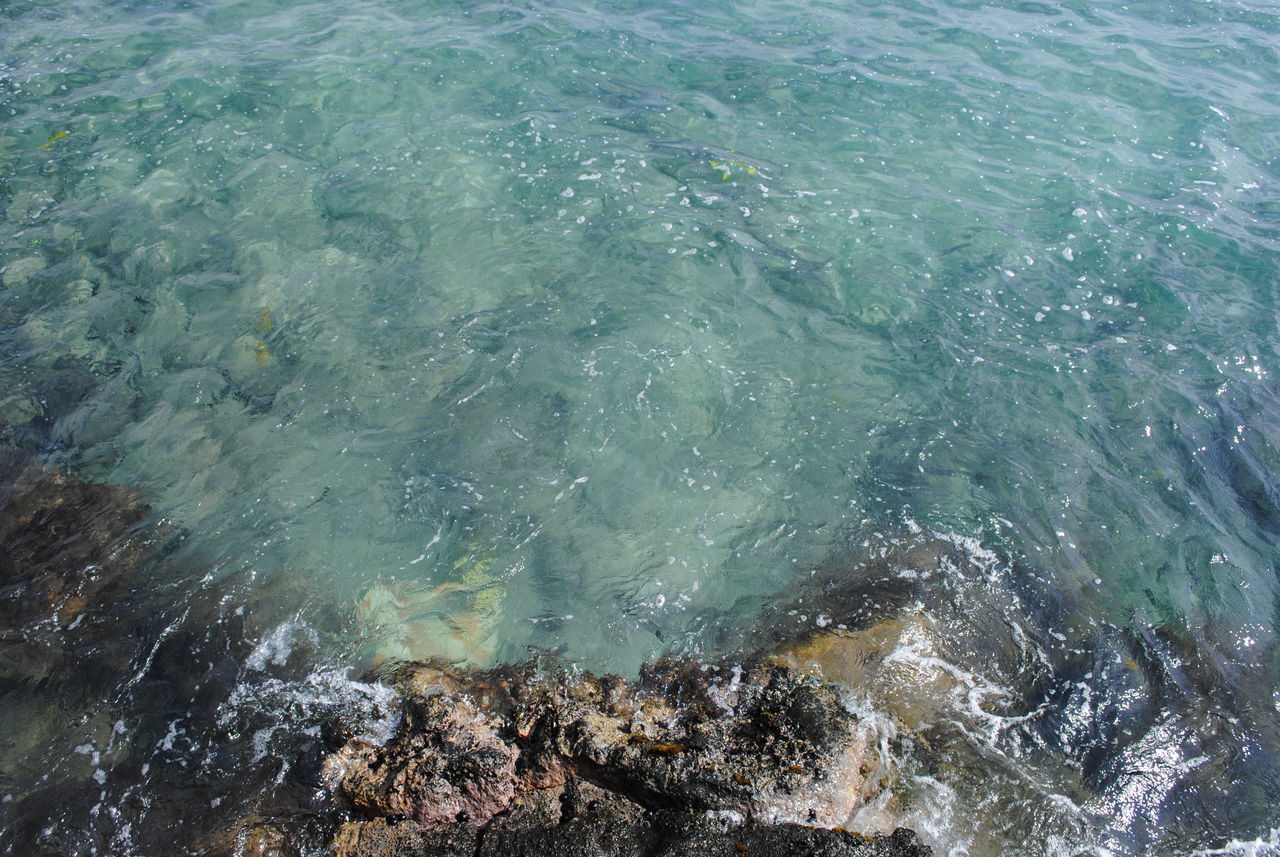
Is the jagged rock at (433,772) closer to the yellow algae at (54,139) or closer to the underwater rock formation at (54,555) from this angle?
the underwater rock formation at (54,555)

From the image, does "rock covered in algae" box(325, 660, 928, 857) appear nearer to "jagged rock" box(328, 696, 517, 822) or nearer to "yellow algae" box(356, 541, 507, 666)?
Answer: "jagged rock" box(328, 696, 517, 822)

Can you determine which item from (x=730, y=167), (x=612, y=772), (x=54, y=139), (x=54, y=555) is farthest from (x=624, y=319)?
(x=54, y=139)

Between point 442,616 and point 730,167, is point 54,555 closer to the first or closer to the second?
point 442,616

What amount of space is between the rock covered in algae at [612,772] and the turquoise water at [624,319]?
0.51 m

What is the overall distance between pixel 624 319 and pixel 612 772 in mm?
4886

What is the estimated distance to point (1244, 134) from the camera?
11234 millimetres

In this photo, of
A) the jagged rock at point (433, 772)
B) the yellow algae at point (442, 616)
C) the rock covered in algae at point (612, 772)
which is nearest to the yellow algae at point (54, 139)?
the yellow algae at point (442, 616)

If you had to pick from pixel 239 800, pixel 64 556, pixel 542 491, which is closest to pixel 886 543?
pixel 542 491

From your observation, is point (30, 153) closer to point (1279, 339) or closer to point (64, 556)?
point (64, 556)

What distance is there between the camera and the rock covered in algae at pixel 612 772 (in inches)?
147

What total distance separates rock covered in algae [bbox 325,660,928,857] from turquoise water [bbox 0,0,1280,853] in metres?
0.51

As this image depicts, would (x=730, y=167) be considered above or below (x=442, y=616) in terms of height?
above

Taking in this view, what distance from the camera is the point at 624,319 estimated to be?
309 inches

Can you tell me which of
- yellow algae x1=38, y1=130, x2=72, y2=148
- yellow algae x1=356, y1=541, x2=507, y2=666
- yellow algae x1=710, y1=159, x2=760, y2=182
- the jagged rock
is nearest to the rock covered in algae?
the jagged rock
